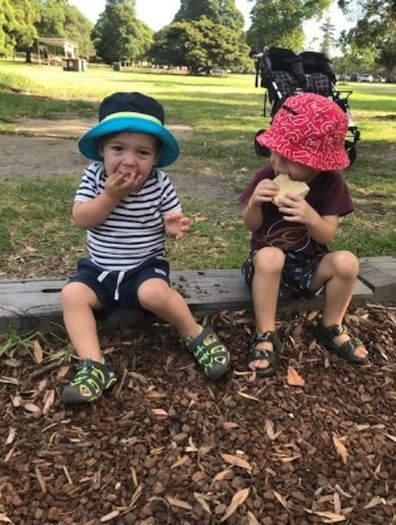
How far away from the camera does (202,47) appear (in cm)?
5844

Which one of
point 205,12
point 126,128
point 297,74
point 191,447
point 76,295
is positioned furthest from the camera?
point 205,12

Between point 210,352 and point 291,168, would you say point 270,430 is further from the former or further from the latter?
point 291,168

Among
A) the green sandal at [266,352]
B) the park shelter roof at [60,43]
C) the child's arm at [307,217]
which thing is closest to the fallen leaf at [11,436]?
the green sandal at [266,352]

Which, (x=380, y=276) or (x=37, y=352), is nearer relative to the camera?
(x=37, y=352)

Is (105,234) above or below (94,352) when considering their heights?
above

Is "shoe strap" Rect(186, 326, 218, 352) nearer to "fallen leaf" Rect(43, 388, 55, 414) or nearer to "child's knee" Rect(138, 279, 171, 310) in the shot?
"child's knee" Rect(138, 279, 171, 310)

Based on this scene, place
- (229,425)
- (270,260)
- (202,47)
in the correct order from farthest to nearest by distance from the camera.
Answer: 1. (202,47)
2. (270,260)
3. (229,425)

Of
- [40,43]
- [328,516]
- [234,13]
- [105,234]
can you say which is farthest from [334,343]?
[234,13]

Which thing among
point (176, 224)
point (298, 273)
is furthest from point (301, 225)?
point (176, 224)

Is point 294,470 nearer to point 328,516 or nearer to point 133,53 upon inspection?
point 328,516

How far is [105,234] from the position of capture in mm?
2418

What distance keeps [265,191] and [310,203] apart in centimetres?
31

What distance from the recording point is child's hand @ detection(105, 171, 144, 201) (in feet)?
7.21

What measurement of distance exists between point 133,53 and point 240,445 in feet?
262
